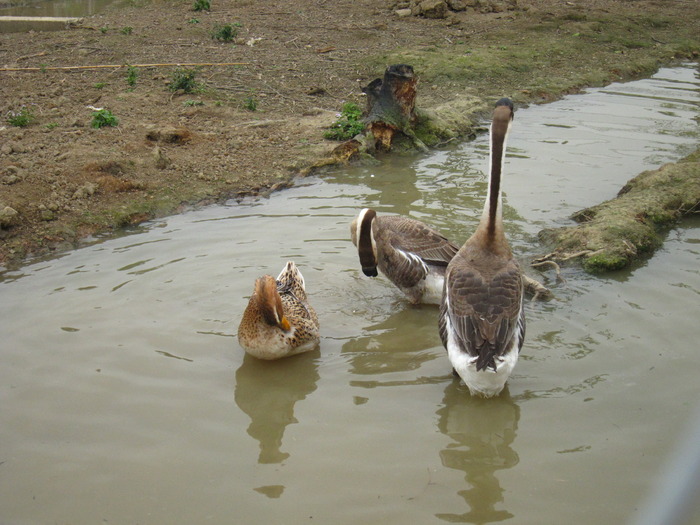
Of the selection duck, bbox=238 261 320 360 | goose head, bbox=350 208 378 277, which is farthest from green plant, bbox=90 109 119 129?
duck, bbox=238 261 320 360

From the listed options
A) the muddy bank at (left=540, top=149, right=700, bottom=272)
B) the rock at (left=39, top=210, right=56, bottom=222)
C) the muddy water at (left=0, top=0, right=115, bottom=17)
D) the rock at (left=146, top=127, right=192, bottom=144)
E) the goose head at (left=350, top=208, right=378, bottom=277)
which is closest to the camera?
the goose head at (left=350, top=208, right=378, bottom=277)

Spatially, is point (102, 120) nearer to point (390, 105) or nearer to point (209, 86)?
point (209, 86)

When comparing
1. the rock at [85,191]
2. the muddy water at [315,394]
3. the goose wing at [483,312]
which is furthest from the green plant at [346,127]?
the goose wing at [483,312]

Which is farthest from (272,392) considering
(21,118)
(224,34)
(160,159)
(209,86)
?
(224,34)

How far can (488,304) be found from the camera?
→ 495 cm

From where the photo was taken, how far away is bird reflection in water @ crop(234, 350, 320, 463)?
15.5 feet

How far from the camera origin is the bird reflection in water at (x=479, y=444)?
4012mm

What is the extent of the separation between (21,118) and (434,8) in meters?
13.0

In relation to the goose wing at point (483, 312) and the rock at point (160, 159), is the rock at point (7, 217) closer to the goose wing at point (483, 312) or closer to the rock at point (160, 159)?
the rock at point (160, 159)

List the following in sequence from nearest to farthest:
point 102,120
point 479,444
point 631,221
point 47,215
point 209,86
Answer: point 479,444
point 631,221
point 47,215
point 102,120
point 209,86

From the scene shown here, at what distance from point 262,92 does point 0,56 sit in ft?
21.3

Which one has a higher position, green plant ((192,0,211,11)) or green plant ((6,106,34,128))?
green plant ((192,0,211,11))

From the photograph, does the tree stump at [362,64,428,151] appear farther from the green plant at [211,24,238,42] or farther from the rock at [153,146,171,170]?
the green plant at [211,24,238,42]

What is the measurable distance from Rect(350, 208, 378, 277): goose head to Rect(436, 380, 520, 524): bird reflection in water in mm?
1811
